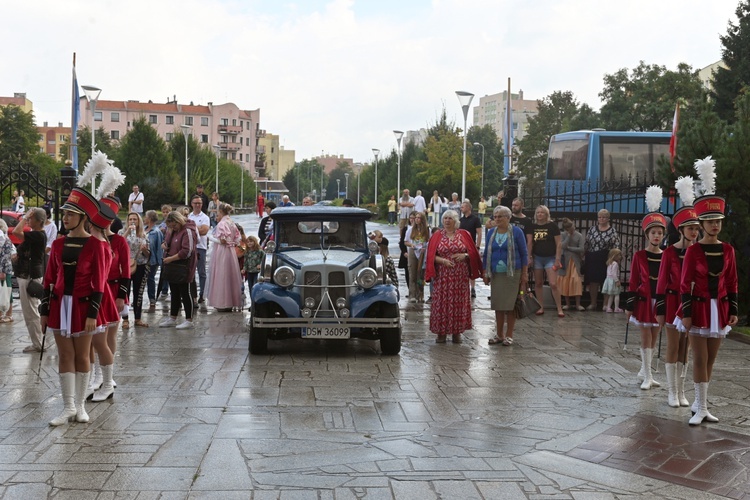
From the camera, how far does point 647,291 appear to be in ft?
31.7

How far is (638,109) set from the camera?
209 feet

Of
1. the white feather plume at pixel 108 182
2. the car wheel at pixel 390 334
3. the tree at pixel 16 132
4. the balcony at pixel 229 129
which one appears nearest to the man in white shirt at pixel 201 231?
the car wheel at pixel 390 334

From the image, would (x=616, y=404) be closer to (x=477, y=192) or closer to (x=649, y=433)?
(x=649, y=433)

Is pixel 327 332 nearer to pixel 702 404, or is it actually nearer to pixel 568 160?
pixel 702 404

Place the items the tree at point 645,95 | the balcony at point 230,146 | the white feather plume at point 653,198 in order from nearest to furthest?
the white feather plume at point 653,198
the tree at point 645,95
the balcony at point 230,146

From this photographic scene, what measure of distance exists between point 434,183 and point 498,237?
46.8 meters

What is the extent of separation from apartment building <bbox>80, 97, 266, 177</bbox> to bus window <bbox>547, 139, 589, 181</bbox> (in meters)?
119

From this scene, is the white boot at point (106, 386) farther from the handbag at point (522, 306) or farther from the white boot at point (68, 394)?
the handbag at point (522, 306)

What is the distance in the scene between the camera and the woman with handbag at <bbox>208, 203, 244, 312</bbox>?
618 inches

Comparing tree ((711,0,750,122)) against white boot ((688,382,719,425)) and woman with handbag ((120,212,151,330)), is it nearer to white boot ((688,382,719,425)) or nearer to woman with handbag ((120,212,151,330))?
woman with handbag ((120,212,151,330))

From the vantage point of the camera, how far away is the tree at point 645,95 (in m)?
61.9

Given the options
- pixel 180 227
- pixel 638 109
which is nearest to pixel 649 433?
pixel 180 227

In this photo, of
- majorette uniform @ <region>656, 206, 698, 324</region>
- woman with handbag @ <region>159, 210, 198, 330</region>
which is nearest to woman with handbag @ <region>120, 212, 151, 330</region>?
woman with handbag @ <region>159, 210, 198, 330</region>

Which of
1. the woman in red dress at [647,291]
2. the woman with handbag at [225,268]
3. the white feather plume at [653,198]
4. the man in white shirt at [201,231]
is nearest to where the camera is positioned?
the woman in red dress at [647,291]
